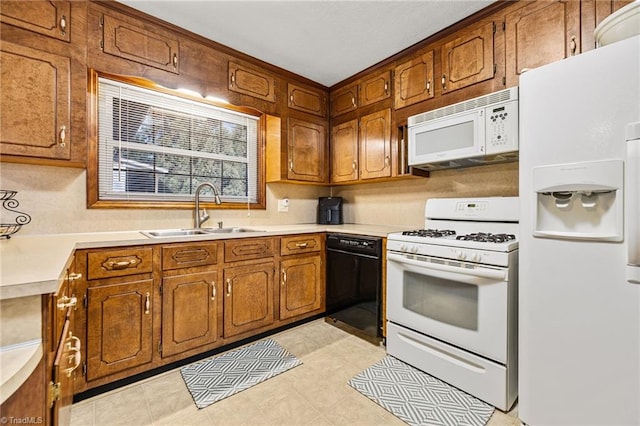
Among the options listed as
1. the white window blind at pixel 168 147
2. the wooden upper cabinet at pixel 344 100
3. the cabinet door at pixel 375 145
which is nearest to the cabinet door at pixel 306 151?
the wooden upper cabinet at pixel 344 100

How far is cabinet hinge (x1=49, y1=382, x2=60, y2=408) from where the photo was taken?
31.9 inches

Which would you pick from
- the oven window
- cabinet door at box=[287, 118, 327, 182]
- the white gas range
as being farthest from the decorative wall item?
the oven window

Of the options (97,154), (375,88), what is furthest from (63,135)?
(375,88)

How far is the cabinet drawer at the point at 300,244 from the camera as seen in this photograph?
2.44m

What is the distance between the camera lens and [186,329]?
1.93 m

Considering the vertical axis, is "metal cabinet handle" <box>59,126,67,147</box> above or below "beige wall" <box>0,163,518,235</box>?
above

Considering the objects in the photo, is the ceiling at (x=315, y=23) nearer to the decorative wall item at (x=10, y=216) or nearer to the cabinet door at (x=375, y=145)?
the cabinet door at (x=375, y=145)

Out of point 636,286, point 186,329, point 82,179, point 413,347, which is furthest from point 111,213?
point 636,286

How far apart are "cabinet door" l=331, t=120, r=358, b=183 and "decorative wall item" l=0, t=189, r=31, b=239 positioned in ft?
8.10

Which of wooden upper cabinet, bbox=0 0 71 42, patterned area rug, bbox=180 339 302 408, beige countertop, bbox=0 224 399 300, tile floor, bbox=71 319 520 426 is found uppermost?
wooden upper cabinet, bbox=0 0 71 42

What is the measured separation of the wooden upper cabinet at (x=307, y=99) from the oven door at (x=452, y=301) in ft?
5.91

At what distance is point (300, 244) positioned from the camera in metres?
2.54

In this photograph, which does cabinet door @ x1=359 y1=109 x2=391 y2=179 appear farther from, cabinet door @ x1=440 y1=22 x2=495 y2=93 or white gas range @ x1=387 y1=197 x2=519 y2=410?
white gas range @ x1=387 y1=197 x2=519 y2=410

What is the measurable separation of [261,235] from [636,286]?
2053 mm
